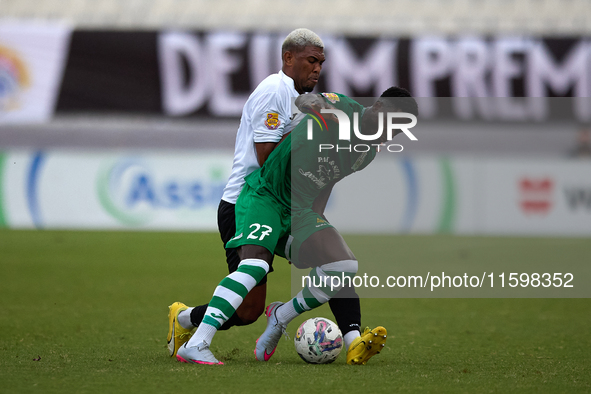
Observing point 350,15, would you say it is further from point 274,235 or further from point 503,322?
point 274,235

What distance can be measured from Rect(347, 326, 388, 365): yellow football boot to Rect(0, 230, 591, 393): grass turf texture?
92mm

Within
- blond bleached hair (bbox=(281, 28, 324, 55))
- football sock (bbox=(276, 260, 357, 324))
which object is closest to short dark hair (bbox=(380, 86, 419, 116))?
blond bleached hair (bbox=(281, 28, 324, 55))

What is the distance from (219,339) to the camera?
17.3ft

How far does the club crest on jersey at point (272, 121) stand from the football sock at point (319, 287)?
32.5 inches

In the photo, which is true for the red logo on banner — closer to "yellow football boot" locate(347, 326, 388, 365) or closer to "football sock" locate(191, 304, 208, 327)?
"yellow football boot" locate(347, 326, 388, 365)

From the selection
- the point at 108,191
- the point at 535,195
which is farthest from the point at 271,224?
the point at 535,195

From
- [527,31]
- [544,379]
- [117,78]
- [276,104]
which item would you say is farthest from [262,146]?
[527,31]

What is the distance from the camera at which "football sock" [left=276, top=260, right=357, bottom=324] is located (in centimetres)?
428

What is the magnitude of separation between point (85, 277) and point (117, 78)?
8.18 m

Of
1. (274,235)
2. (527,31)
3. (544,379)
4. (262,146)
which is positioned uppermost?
(527,31)

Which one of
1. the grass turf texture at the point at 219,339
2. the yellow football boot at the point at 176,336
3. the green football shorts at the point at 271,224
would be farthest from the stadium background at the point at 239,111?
the green football shorts at the point at 271,224

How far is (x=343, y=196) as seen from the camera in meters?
14.0

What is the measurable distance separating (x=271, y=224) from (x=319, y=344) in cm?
74

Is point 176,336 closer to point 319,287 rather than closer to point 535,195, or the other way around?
point 319,287
